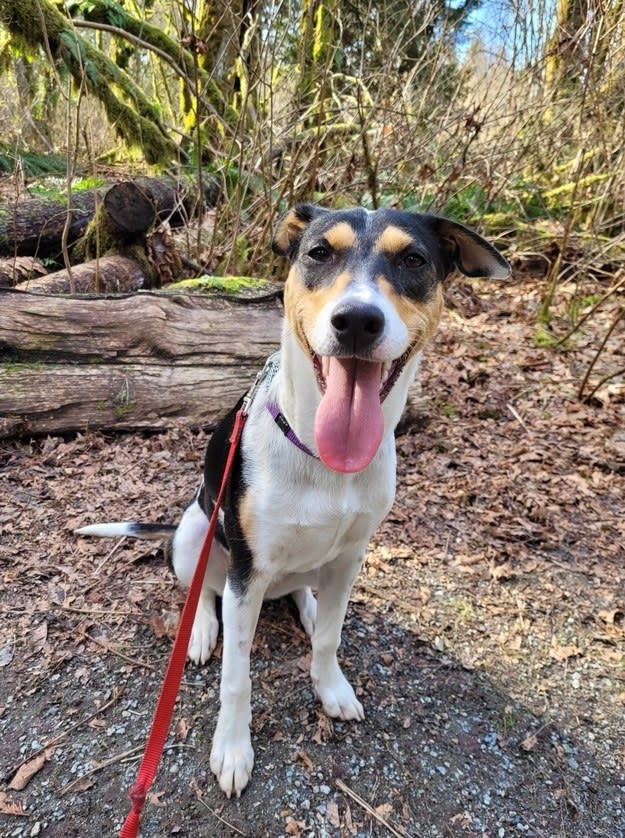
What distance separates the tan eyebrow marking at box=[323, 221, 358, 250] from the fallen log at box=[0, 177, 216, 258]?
4857 mm

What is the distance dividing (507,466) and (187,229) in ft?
15.3

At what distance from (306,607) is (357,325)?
6.32 ft

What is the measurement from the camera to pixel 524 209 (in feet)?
29.6

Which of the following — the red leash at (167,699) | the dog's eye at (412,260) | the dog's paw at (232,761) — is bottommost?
the dog's paw at (232,761)

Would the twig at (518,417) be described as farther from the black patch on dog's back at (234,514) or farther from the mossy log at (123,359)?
the black patch on dog's back at (234,514)

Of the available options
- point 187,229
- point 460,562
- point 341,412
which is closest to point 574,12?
point 187,229

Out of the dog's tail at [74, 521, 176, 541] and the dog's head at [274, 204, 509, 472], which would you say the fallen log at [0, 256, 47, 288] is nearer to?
the dog's tail at [74, 521, 176, 541]

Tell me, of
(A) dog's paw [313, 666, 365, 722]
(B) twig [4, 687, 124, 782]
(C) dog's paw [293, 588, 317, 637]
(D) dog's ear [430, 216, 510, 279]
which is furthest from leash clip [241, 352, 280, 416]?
(B) twig [4, 687, 124, 782]

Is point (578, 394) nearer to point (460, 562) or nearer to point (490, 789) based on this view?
point (460, 562)

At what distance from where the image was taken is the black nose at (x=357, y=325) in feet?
5.82

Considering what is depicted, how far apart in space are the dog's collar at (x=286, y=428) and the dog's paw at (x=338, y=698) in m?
1.18

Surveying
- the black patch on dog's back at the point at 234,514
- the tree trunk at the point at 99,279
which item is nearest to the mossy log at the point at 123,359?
the tree trunk at the point at 99,279

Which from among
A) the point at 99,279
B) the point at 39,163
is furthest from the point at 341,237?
the point at 39,163

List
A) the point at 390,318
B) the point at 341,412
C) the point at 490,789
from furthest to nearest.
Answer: the point at 490,789 < the point at 341,412 < the point at 390,318
